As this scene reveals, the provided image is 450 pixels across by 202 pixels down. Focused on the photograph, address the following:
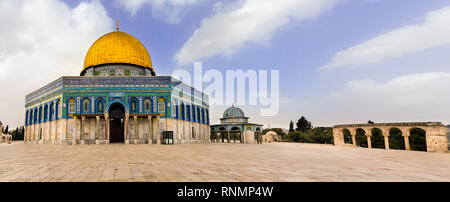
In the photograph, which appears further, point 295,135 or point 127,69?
point 295,135

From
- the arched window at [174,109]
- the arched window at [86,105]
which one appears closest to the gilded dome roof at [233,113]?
the arched window at [174,109]

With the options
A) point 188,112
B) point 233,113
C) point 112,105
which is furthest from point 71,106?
point 233,113

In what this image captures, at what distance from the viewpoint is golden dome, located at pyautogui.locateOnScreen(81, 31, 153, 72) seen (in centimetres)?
3216

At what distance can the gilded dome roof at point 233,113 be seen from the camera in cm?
4234

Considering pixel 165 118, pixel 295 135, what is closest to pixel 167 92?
pixel 165 118

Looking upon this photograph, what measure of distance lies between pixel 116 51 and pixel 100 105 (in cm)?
854

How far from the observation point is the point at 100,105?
91.0ft

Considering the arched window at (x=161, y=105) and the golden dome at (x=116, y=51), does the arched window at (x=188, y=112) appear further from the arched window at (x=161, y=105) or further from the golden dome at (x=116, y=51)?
the golden dome at (x=116, y=51)

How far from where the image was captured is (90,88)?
27.8 m

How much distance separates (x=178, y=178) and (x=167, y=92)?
2495 centimetres

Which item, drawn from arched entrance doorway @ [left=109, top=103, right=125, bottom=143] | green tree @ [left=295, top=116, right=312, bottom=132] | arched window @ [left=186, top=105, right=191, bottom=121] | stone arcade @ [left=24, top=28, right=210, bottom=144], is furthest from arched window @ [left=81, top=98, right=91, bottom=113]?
green tree @ [left=295, top=116, right=312, bottom=132]

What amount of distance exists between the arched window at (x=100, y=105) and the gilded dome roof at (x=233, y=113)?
2116 cm
